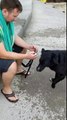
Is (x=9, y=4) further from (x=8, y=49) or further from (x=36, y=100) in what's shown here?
(x=36, y=100)

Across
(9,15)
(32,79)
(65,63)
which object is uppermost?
(9,15)

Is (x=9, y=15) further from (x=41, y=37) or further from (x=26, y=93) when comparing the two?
(x=41, y=37)

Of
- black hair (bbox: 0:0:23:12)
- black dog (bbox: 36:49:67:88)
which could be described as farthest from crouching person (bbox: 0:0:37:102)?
black dog (bbox: 36:49:67:88)

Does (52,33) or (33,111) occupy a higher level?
(33,111)

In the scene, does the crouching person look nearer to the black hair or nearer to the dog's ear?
the black hair

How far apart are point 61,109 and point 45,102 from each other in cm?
19

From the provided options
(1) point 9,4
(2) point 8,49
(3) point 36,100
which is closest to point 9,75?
(2) point 8,49

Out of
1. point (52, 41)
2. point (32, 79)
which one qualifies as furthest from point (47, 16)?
point (32, 79)

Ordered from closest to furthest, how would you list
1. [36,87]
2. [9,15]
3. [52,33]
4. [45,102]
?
[9,15]
[45,102]
[36,87]
[52,33]

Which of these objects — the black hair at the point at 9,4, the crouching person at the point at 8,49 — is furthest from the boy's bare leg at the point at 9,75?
the black hair at the point at 9,4

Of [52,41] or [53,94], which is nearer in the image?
[53,94]

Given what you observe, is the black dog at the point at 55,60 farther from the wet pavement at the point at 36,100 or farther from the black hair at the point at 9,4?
the black hair at the point at 9,4

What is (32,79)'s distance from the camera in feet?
11.1

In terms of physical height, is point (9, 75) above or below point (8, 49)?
below
